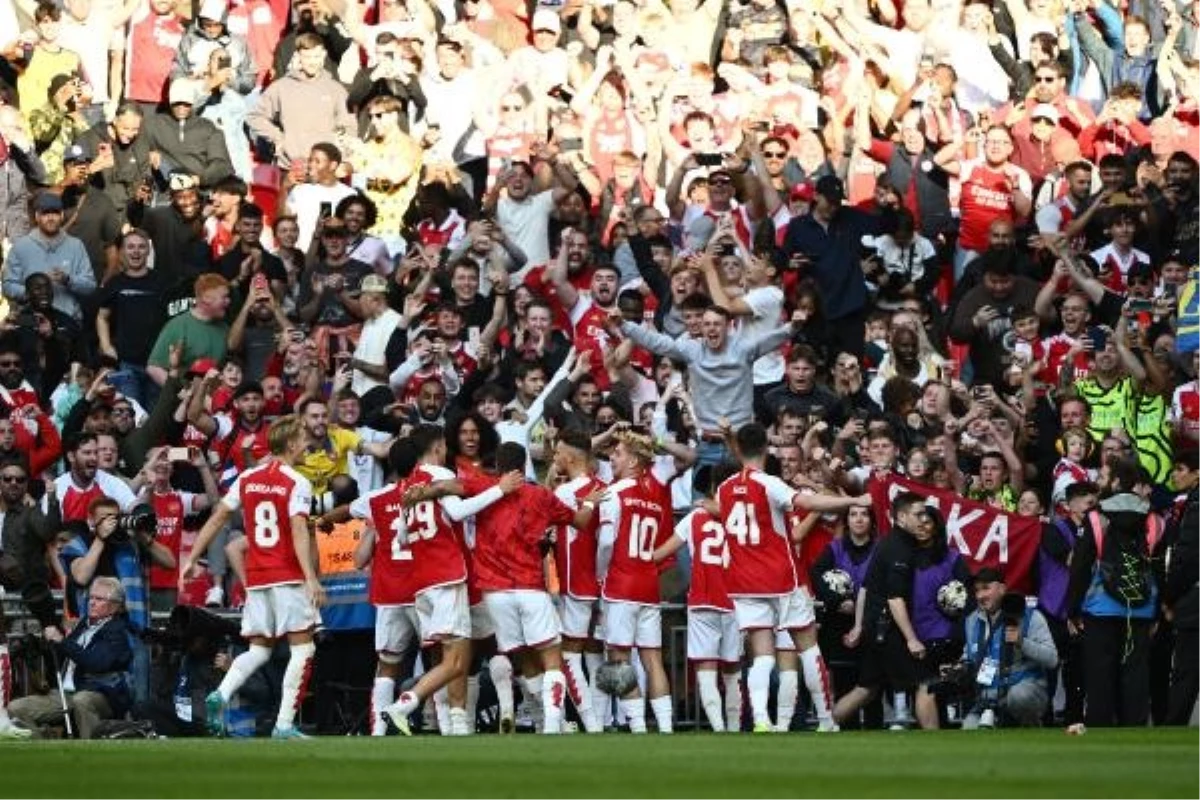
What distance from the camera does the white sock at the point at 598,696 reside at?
25.0m

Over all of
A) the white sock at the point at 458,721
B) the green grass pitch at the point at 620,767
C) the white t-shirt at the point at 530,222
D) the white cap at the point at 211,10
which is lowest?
the green grass pitch at the point at 620,767

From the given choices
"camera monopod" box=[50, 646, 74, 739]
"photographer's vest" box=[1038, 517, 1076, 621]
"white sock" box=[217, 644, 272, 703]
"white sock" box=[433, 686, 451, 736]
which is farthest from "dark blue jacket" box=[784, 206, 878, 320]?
"camera monopod" box=[50, 646, 74, 739]

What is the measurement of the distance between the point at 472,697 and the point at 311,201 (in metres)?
8.13

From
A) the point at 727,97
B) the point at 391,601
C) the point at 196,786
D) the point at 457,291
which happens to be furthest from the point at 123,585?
the point at 727,97

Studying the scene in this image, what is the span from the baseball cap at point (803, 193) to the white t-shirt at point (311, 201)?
3975 mm

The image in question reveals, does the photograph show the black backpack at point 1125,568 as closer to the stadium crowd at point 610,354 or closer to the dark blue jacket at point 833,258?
the stadium crowd at point 610,354

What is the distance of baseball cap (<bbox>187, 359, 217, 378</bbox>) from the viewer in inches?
1133

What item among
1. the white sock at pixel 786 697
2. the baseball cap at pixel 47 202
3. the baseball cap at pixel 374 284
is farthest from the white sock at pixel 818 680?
the baseball cap at pixel 47 202

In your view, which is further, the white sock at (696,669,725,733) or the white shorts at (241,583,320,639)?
the white sock at (696,669,725,733)

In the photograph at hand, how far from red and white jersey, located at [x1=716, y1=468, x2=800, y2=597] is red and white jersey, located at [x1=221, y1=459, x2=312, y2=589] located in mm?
3053

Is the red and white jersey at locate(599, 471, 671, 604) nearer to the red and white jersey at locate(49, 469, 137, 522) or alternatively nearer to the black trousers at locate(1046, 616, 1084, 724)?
the black trousers at locate(1046, 616, 1084, 724)

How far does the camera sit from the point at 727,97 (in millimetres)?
32562

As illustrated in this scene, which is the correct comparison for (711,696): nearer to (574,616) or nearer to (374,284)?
(574,616)

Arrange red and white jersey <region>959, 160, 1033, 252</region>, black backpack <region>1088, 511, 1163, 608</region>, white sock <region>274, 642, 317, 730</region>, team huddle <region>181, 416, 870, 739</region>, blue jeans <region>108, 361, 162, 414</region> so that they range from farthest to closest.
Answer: red and white jersey <region>959, 160, 1033, 252</region>
blue jeans <region>108, 361, 162, 414</region>
black backpack <region>1088, 511, 1163, 608</region>
team huddle <region>181, 416, 870, 739</region>
white sock <region>274, 642, 317, 730</region>
